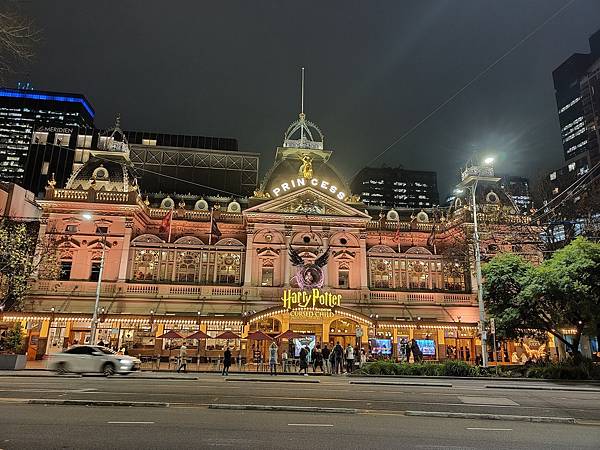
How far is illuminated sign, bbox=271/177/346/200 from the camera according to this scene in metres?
46.2

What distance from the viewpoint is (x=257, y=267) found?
146 feet

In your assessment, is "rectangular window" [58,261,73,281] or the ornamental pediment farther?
the ornamental pediment

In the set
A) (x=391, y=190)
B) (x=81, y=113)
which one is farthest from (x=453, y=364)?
(x=391, y=190)

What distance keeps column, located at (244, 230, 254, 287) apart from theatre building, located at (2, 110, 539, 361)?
10 centimetres

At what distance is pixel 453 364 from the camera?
28328mm

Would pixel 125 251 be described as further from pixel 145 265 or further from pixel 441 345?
pixel 441 345

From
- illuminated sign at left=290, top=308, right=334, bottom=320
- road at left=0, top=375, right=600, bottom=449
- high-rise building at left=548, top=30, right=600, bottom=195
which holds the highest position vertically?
high-rise building at left=548, top=30, right=600, bottom=195

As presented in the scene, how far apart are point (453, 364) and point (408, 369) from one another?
275 centimetres

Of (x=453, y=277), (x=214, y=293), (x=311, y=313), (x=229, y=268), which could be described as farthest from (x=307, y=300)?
(x=453, y=277)

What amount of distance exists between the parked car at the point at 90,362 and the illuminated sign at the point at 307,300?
16.0 metres

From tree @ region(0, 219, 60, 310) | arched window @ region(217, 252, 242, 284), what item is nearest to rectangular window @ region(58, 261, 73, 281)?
tree @ region(0, 219, 60, 310)

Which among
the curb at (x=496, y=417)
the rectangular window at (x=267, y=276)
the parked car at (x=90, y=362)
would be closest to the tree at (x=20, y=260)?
the parked car at (x=90, y=362)

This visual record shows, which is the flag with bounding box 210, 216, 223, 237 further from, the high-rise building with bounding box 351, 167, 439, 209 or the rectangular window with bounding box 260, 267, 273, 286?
the high-rise building with bounding box 351, 167, 439, 209

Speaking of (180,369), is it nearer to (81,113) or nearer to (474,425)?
(474,425)
